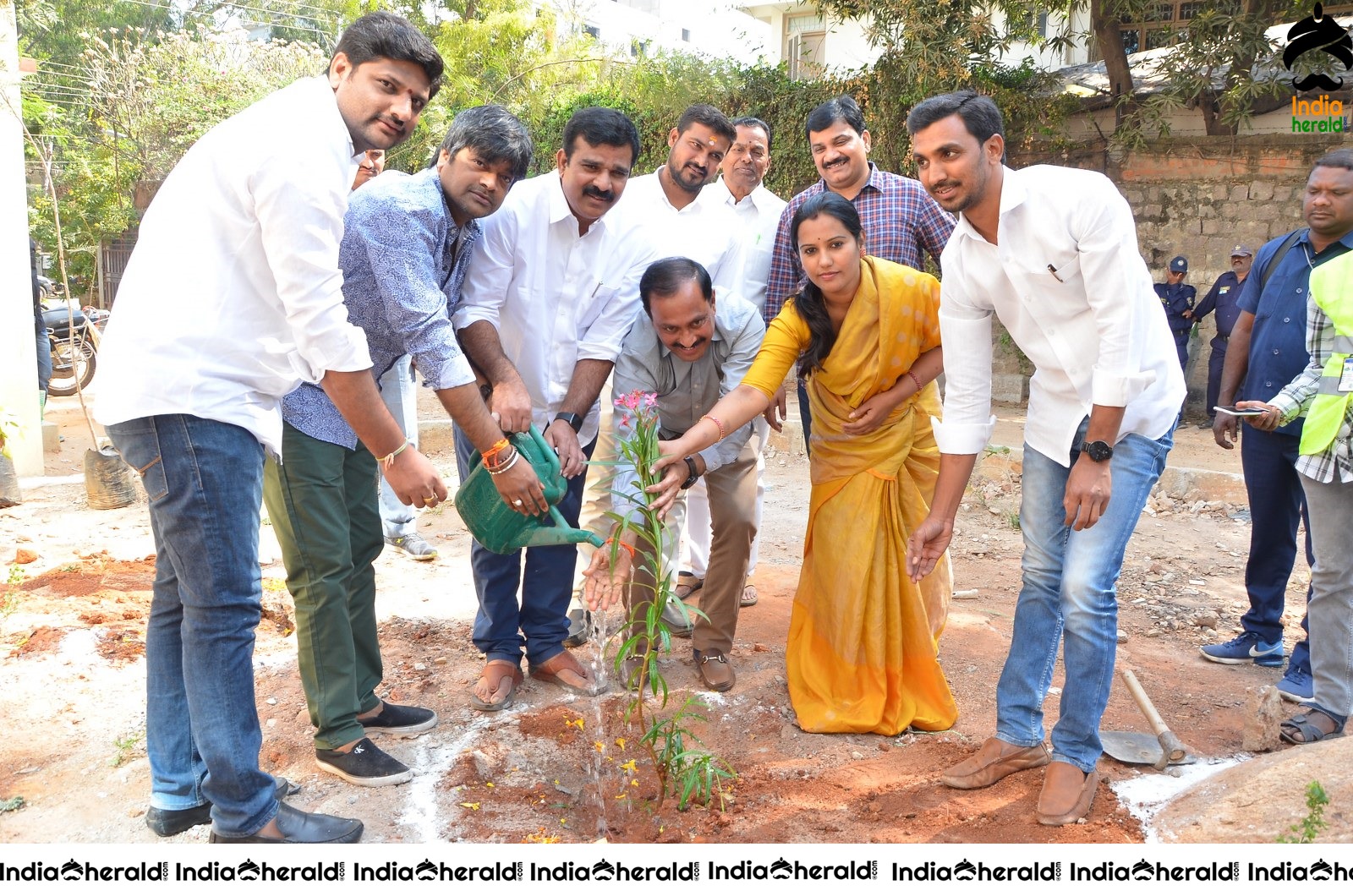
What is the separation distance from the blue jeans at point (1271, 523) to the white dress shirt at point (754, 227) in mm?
2040

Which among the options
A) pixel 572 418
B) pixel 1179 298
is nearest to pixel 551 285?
pixel 572 418

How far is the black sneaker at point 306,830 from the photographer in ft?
7.79

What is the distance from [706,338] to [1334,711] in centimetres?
247

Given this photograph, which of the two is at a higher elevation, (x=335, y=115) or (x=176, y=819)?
(x=335, y=115)

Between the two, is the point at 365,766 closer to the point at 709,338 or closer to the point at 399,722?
the point at 399,722

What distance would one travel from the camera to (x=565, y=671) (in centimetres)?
368

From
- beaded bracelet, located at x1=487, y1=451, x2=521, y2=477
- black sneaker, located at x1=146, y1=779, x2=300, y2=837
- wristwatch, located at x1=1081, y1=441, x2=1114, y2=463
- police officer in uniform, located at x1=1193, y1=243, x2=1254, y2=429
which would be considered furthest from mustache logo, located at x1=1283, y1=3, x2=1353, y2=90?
black sneaker, located at x1=146, y1=779, x2=300, y2=837

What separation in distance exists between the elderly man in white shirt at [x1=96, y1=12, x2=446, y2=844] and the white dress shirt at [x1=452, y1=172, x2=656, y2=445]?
105 cm

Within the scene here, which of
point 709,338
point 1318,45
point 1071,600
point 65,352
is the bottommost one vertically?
point 1071,600

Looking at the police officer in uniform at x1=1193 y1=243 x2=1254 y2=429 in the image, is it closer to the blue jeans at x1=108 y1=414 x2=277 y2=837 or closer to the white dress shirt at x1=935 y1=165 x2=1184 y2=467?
the white dress shirt at x1=935 y1=165 x2=1184 y2=467

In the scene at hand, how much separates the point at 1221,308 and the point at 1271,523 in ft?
20.6

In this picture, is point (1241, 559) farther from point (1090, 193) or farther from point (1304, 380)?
point (1090, 193)

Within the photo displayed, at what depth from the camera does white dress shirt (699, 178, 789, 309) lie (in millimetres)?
4418

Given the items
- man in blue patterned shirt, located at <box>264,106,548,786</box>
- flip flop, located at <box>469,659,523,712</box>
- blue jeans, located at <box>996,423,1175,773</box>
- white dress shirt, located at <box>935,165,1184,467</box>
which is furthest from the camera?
flip flop, located at <box>469,659,523,712</box>
